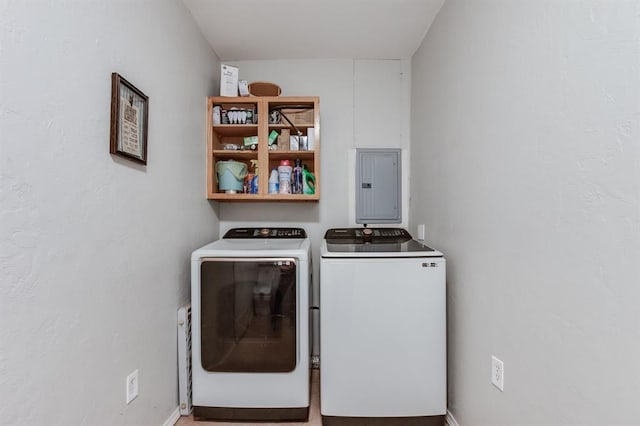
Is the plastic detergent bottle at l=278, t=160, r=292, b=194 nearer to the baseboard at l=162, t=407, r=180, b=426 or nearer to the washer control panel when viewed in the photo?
the washer control panel

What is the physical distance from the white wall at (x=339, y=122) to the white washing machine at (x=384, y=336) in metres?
0.87

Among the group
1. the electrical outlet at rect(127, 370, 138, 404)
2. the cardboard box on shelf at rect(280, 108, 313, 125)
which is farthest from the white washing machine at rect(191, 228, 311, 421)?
the cardboard box on shelf at rect(280, 108, 313, 125)

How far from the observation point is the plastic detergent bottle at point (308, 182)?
2.25m

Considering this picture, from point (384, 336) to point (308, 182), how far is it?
118cm

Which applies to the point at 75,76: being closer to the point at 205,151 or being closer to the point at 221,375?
the point at 205,151

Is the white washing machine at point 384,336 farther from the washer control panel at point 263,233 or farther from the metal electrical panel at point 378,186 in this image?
the metal electrical panel at point 378,186

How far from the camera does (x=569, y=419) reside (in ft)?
2.99

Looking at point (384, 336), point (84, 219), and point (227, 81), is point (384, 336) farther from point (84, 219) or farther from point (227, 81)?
point (227, 81)

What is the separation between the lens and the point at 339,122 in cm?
247

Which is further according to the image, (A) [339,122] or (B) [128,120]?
(A) [339,122]

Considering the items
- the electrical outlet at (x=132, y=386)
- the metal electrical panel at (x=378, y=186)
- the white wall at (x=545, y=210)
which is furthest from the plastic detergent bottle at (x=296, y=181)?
the electrical outlet at (x=132, y=386)

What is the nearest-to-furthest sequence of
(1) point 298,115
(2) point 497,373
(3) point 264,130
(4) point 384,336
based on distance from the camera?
(2) point 497,373
(4) point 384,336
(3) point 264,130
(1) point 298,115

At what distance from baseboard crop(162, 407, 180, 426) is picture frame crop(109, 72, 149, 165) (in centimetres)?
136

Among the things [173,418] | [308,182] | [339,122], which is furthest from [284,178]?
[173,418]
